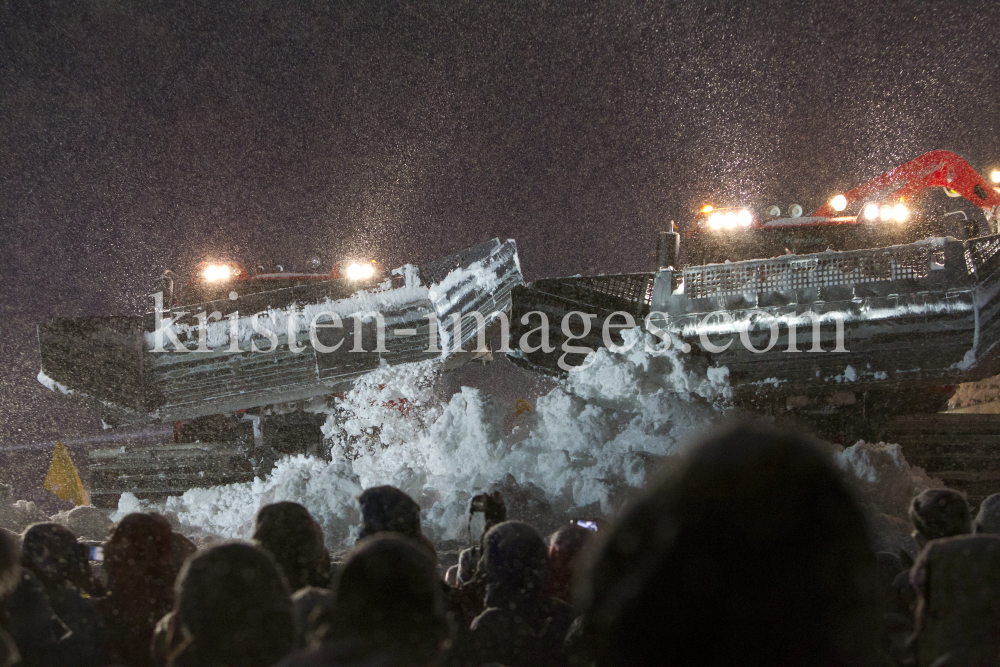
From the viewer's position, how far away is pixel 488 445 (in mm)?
5535

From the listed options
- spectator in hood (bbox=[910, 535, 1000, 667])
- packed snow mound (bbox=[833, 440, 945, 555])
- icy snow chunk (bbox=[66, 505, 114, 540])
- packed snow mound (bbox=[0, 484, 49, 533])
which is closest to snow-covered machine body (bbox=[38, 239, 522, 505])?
packed snow mound (bbox=[0, 484, 49, 533])

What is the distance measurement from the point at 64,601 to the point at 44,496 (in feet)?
40.7

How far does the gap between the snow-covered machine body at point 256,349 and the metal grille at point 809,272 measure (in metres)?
1.58

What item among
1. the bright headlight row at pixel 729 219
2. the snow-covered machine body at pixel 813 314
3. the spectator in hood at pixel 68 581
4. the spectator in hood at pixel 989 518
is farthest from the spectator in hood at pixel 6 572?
the bright headlight row at pixel 729 219

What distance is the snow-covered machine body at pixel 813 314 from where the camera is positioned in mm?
5133

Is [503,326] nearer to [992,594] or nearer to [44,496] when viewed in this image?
[992,594]

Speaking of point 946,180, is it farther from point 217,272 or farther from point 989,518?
point 217,272

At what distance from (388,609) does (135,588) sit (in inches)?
59.2

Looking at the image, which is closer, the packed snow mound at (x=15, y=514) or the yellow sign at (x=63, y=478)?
the packed snow mound at (x=15, y=514)

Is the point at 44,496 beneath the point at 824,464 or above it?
beneath

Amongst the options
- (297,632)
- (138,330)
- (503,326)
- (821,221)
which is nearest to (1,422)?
(138,330)

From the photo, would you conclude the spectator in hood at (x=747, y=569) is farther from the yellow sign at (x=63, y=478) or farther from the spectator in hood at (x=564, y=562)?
the yellow sign at (x=63, y=478)

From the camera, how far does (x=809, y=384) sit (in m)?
5.47

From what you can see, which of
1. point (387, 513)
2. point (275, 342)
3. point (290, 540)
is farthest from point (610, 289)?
point (290, 540)
